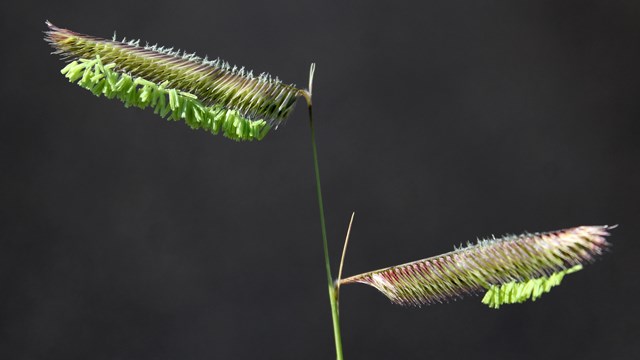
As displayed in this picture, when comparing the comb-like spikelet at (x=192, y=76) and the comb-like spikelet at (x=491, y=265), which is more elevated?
the comb-like spikelet at (x=192, y=76)

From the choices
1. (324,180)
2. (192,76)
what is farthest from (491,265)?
(324,180)

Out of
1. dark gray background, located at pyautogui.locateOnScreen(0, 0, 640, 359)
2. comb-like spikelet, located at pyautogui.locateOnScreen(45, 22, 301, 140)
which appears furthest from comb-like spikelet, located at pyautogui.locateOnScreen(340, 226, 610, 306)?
dark gray background, located at pyautogui.locateOnScreen(0, 0, 640, 359)

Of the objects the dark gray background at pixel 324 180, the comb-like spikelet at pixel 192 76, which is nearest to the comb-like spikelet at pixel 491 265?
the comb-like spikelet at pixel 192 76

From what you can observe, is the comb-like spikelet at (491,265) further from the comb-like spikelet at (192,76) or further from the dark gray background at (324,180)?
the dark gray background at (324,180)

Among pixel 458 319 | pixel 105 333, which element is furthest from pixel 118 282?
pixel 458 319

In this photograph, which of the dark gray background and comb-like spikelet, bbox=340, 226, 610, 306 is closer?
comb-like spikelet, bbox=340, 226, 610, 306

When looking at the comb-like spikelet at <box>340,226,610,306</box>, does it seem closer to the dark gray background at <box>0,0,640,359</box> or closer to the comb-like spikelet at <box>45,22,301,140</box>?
the comb-like spikelet at <box>45,22,301,140</box>
